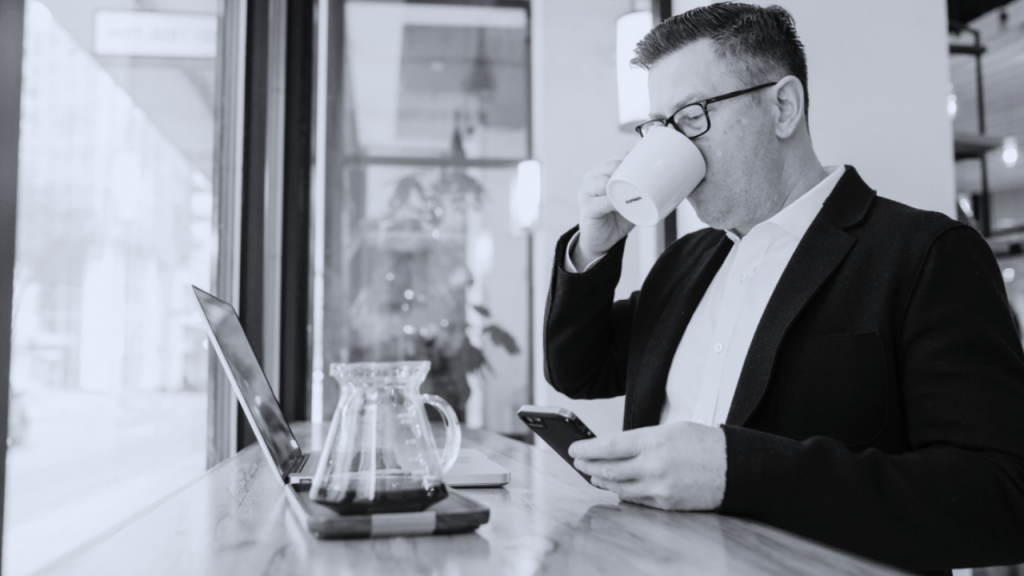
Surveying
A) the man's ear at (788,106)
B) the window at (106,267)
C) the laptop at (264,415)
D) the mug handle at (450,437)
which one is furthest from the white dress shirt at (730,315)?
the window at (106,267)

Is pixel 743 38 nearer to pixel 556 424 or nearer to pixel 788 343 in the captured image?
pixel 788 343

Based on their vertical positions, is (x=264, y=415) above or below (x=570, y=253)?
below

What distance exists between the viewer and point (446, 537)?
69 centimetres

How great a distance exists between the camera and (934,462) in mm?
890

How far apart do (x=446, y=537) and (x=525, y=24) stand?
3.99m

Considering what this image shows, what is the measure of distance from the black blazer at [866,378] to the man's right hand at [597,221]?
3 cm

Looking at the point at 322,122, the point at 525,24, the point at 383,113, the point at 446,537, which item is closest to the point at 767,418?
the point at 446,537

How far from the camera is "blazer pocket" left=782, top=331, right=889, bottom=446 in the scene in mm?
1104

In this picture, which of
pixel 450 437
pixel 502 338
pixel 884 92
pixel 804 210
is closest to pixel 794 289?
pixel 804 210

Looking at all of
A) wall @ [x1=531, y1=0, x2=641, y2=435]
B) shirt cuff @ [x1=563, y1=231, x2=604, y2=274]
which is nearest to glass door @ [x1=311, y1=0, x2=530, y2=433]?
wall @ [x1=531, y1=0, x2=641, y2=435]

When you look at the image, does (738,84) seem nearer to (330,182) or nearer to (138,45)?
(138,45)

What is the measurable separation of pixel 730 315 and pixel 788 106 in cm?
37

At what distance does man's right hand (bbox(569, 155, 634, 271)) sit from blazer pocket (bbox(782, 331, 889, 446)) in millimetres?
369

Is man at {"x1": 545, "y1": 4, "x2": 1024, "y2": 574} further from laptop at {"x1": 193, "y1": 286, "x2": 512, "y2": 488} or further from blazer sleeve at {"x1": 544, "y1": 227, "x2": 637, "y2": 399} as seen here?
laptop at {"x1": 193, "y1": 286, "x2": 512, "y2": 488}
